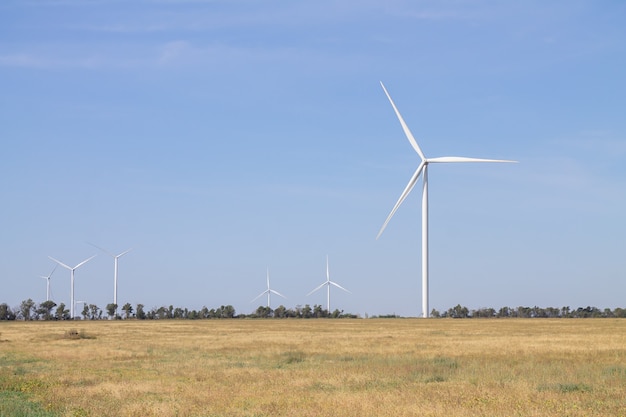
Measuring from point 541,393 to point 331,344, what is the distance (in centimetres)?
3010

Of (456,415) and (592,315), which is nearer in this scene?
(456,415)

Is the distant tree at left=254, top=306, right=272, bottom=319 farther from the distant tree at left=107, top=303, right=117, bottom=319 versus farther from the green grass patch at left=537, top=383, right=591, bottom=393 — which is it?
the green grass patch at left=537, top=383, right=591, bottom=393

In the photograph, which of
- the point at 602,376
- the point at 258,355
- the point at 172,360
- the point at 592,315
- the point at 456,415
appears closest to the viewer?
the point at 456,415

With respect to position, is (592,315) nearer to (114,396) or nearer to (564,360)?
(564,360)

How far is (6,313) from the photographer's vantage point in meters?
179

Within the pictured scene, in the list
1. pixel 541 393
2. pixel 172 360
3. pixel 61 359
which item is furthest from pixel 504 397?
pixel 61 359

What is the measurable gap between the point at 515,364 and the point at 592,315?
146199 millimetres

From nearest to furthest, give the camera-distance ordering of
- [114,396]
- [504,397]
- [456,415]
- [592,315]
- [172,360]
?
[456,415], [504,397], [114,396], [172,360], [592,315]

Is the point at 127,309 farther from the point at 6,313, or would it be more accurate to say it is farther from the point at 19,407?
the point at 19,407

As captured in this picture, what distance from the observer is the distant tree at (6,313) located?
178m

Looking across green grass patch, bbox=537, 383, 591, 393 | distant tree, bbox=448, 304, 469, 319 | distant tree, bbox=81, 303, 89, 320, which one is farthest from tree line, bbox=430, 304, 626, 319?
green grass patch, bbox=537, 383, 591, 393

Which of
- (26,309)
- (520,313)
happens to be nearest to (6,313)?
(26,309)

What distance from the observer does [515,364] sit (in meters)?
35.7

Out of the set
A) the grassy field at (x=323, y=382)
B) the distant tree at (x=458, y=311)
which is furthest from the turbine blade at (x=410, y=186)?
the distant tree at (x=458, y=311)
